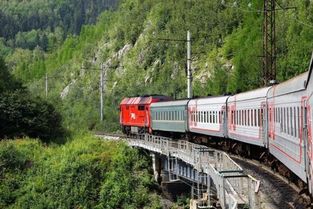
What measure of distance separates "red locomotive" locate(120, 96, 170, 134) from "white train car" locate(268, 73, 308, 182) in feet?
103

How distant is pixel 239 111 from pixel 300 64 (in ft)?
101

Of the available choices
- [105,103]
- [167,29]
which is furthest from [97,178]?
[167,29]

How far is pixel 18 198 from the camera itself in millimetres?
46625

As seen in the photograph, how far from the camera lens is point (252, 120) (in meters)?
27.9

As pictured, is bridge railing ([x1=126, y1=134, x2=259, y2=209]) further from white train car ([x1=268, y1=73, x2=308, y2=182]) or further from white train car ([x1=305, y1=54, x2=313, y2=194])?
white train car ([x1=268, y1=73, x2=308, y2=182])

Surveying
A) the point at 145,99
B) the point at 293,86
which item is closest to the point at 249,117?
the point at 293,86

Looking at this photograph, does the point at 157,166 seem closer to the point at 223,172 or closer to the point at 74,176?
the point at 74,176

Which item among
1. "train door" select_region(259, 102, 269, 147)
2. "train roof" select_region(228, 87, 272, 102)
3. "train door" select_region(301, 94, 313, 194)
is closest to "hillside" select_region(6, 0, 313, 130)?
"train roof" select_region(228, 87, 272, 102)

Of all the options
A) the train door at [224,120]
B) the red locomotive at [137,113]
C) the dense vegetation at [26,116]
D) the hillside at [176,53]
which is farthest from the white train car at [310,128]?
the dense vegetation at [26,116]

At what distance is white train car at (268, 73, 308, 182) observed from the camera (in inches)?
620

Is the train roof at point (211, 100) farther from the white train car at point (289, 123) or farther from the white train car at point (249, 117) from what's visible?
the white train car at point (289, 123)

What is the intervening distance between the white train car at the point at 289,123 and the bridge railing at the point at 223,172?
4.64 ft

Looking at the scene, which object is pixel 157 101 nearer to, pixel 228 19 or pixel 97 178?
pixel 97 178

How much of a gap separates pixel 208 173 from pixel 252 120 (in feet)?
14.6
